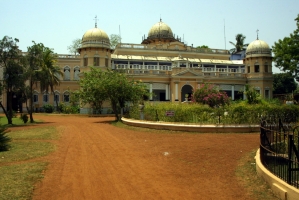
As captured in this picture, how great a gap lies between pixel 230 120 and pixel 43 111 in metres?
31.8

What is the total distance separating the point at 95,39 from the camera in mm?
37000

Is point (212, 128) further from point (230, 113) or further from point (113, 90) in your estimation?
point (113, 90)

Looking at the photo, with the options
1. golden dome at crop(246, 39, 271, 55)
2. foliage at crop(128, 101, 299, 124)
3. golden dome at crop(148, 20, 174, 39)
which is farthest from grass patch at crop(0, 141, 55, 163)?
golden dome at crop(148, 20, 174, 39)

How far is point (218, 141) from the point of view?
46.8ft

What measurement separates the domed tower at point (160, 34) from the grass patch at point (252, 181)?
130 feet

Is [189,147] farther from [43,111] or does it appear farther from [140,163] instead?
[43,111]

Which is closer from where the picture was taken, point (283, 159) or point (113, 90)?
point (283, 159)

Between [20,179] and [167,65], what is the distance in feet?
118

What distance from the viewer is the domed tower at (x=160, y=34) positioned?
48.7 metres

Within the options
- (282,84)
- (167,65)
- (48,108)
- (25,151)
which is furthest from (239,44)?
(25,151)

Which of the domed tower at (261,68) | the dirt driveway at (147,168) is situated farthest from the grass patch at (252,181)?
the domed tower at (261,68)

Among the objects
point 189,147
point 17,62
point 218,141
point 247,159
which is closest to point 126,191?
point 247,159

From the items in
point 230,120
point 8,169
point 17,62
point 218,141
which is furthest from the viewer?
point 17,62

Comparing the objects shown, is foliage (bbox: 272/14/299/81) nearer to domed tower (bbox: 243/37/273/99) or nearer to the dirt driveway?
domed tower (bbox: 243/37/273/99)
